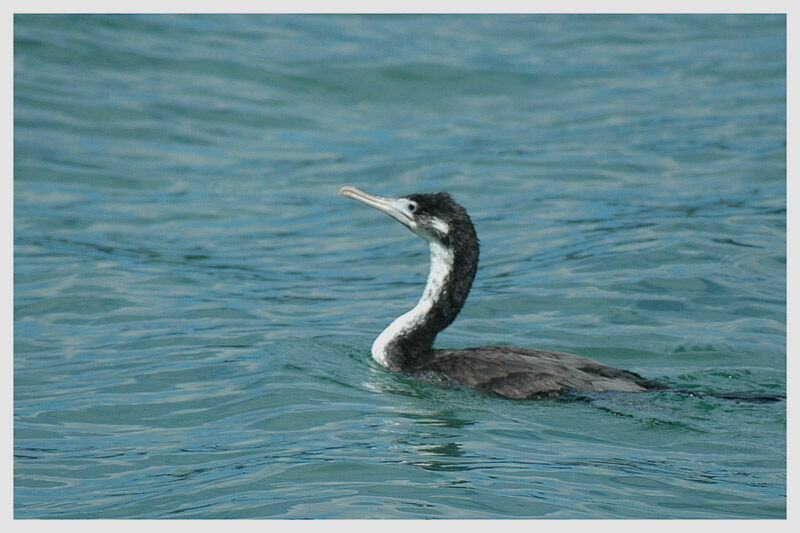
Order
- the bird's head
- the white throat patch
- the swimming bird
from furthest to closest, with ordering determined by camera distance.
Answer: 1. the white throat patch
2. the bird's head
3. the swimming bird

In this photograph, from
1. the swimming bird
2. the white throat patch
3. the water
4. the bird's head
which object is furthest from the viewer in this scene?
the white throat patch

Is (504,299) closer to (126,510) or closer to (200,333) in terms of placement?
(200,333)

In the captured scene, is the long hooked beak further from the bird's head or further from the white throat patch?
the white throat patch

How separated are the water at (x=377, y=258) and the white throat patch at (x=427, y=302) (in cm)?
20

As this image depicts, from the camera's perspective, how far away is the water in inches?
272

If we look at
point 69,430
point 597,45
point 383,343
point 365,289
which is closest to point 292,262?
point 365,289

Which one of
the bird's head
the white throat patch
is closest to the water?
the white throat patch

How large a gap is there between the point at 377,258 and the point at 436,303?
13.8 feet

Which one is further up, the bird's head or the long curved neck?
the bird's head

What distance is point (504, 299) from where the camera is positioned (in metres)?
11.5

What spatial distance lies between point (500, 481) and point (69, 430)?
130 inches

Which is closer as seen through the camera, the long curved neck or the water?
the water

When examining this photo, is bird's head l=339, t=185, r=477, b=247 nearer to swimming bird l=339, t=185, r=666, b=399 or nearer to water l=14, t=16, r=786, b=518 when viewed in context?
swimming bird l=339, t=185, r=666, b=399

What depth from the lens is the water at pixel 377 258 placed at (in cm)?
692
